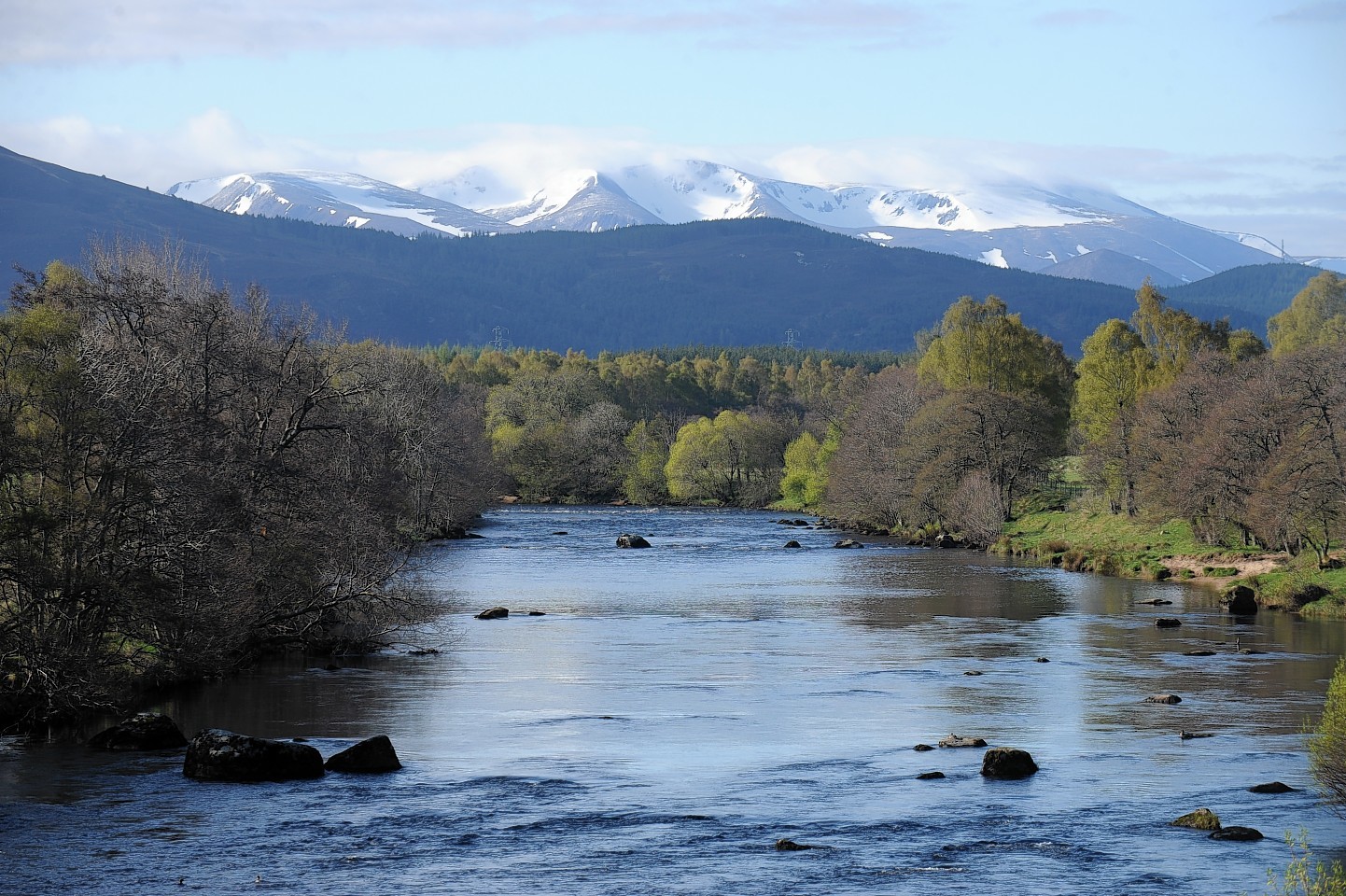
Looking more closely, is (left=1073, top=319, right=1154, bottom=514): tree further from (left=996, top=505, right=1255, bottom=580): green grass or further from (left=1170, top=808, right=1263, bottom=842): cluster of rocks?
(left=1170, top=808, right=1263, bottom=842): cluster of rocks

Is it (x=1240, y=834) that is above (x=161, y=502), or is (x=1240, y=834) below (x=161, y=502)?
below

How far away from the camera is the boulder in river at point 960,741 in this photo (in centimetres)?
3372

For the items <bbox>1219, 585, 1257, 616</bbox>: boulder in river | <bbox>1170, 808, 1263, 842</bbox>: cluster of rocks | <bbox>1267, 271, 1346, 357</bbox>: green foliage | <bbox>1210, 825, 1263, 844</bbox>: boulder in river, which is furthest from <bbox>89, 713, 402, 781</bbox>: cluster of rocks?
<bbox>1267, 271, 1346, 357</bbox>: green foliage

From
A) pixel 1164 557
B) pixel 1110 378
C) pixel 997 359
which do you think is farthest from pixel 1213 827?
pixel 997 359

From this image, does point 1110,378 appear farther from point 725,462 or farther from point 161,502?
point 161,502

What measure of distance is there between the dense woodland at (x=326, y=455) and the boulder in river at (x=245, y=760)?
4.29m

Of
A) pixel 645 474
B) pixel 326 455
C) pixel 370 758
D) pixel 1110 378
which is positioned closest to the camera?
pixel 370 758

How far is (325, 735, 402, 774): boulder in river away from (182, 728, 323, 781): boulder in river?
57cm

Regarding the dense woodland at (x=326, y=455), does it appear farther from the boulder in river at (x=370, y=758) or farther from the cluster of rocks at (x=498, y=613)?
the boulder in river at (x=370, y=758)

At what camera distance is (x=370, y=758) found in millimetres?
30938

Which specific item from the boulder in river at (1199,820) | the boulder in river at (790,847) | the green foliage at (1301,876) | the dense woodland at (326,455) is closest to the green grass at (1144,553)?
the dense woodland at (326,455)

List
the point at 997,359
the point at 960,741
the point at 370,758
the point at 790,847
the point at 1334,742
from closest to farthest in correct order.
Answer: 1. the point at 1334,742
2. the point at 790,847
3. the point at 370,758
4. the point at 960,741
5. the point at 997,359

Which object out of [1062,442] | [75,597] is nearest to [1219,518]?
[1062,442]

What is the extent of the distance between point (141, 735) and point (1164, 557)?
58.7 metres
